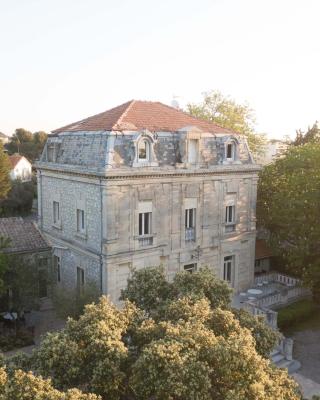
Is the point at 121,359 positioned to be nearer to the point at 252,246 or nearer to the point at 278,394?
the point at 278,394

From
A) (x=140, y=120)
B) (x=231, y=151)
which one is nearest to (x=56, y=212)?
(x=140, y=120)

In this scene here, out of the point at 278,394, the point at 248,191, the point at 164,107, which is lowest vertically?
the point at 278,394

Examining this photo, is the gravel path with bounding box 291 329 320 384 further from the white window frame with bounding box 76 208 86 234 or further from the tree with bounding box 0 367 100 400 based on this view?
the tree with bounding box 0 367 100 400

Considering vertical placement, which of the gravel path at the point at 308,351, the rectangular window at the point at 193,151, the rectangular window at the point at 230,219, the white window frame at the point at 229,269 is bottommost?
the gravel path at the point at 308,351

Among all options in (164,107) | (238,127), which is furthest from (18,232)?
(238,127)

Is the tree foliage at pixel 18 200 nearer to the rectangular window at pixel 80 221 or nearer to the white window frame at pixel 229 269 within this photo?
the rectangular window at pixel 80 221

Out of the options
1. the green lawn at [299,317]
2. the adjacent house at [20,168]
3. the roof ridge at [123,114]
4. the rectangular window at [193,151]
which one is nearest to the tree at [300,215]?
the green lawn at [299,317]
